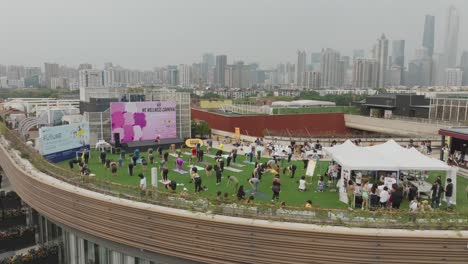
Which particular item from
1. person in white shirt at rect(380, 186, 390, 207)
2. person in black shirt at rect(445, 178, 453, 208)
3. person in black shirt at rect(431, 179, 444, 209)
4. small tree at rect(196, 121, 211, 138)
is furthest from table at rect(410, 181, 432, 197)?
small tree at rect(196, 121, 211, 138)

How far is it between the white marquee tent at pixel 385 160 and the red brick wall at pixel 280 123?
63.8ft

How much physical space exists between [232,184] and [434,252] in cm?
877

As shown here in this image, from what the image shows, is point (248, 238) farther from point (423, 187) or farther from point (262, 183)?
point (423, 187)

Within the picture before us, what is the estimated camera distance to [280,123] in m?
39.4

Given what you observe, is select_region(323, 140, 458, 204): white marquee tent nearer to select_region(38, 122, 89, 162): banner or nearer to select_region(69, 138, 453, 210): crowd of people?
select_region(69, 138, 453, 210): crowd of people

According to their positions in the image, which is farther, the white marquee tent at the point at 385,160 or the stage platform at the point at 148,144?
the stage platform at the point at 148,144

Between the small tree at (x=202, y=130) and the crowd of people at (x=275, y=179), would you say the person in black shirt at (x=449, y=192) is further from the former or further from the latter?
the small tree at (x=202, y=130)

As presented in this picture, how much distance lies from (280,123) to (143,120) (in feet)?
53.7

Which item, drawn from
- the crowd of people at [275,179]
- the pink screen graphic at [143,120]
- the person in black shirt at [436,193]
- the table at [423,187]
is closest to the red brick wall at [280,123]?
the pink screen graphic at [143,120]

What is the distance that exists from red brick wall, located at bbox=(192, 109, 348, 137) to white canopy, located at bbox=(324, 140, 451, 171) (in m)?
19.4

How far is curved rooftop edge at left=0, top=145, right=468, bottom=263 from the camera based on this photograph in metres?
8.40

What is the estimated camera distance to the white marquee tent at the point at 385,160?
13.5 m

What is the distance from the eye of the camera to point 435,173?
61.6 feet

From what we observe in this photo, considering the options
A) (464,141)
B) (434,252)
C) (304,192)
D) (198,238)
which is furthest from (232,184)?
(464,141)
